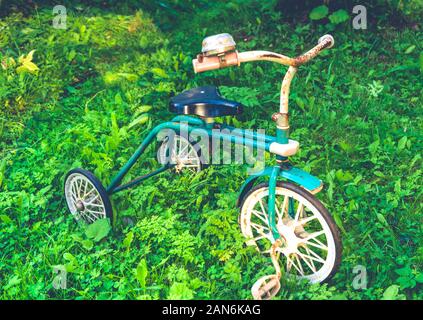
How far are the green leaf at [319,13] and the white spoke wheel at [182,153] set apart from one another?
2.45 metres

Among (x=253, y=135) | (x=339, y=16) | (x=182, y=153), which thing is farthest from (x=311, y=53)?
(x=339, y=16)

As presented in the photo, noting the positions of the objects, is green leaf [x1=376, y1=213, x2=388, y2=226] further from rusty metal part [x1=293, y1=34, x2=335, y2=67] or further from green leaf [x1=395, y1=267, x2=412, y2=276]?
rusty metal part [x1=293, y1=34, x2=335, y2=67]

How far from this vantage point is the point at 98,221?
3.68 m

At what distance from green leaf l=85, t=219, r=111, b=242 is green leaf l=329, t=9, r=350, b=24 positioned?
3353mm

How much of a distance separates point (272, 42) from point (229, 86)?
3.19 feet

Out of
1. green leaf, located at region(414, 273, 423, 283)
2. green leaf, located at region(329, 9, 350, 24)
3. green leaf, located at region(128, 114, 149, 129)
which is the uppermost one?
green leaf, located at region(329, 9, 350, 24)

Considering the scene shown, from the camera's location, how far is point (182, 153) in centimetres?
411

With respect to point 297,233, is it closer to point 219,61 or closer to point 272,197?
point 272,197

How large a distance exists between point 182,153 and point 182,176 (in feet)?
0.60

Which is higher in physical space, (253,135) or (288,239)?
(253,135)

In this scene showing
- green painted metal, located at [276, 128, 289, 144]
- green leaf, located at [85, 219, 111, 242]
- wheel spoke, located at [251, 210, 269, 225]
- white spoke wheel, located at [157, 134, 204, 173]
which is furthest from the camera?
white spoke wheel, located at [157, 134, 204, 173]

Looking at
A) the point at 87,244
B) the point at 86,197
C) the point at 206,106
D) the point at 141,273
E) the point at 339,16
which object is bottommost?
the point at 141,273

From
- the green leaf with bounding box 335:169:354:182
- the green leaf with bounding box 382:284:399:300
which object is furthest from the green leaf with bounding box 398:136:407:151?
the green leaf with bounding box 382:284:399:300

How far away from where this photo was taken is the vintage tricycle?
9.12 feet
